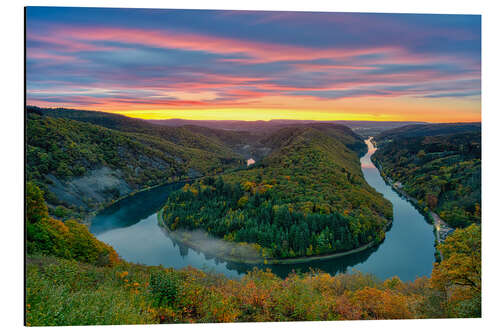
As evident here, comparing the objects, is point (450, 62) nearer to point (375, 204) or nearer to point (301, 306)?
point (301, 306)

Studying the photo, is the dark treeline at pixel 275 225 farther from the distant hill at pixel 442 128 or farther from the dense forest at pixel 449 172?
the distant hill at pixel 442 128

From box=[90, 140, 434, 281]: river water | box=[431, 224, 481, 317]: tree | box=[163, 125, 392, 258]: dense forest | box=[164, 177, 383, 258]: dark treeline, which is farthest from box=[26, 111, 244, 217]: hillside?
box=[431, 224, 481, 317]: tree

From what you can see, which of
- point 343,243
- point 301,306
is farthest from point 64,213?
point 343,243

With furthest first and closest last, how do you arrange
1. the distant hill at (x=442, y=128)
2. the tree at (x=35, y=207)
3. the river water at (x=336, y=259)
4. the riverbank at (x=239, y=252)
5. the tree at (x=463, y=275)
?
the riverbank at (x=239, y=252) → the river water at (x=336, y=259) → the tree at (x=35, y=207) → the distant hill at (x=442, y=128) → the tree at (x=463, y=275)

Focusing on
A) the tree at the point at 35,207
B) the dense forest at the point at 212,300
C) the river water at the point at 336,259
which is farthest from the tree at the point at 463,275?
the tree at the point at 35,207

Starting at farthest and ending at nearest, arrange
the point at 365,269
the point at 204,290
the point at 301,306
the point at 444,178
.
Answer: the point at 365,269, the point at 444,178, the point at 204,290, the point at 301,306

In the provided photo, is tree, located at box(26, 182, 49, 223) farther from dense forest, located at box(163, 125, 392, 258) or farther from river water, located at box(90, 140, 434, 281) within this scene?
dense forest, located at box(163, 125, 392, 258)

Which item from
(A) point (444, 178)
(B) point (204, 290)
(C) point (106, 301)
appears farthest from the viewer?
(A) point (444, 178)
